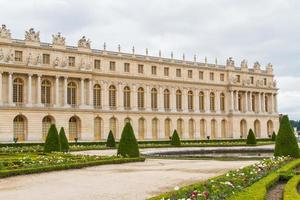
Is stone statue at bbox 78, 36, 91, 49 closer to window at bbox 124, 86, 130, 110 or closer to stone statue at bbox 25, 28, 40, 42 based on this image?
stone statue at bbox 25, 28, 40, 42

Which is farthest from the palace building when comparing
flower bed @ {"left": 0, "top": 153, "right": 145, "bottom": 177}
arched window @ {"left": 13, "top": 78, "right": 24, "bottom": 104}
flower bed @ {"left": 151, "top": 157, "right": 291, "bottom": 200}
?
flower bed @ {"left": 151, "top": 157, "right": 291, "bottom": 200}

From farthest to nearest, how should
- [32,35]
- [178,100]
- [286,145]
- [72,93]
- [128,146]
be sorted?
[178,100], [72,93], [32,35], [128,146], [286,145]

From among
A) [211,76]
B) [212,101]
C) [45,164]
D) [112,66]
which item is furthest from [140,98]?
[45,164]

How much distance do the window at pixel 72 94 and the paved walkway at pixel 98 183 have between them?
112 feet

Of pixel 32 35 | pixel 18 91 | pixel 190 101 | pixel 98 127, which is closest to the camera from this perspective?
pixel 18 91

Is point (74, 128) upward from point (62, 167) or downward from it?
upward

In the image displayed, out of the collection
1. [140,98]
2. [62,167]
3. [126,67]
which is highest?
[126,67]

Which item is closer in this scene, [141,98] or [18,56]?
[18,56]

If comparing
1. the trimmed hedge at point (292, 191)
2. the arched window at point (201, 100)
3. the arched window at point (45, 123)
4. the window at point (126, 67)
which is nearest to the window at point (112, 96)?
the window at point (126, 67)

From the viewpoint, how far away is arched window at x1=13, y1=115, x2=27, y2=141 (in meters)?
48.3

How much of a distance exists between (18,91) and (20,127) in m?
3.94

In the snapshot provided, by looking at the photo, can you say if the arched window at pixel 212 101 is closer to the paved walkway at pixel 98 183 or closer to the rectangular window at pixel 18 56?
the rectangular window at pixel 18 56

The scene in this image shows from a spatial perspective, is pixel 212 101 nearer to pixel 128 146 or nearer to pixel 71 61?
pixel 71 61

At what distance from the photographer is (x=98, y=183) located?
47.5 ft
